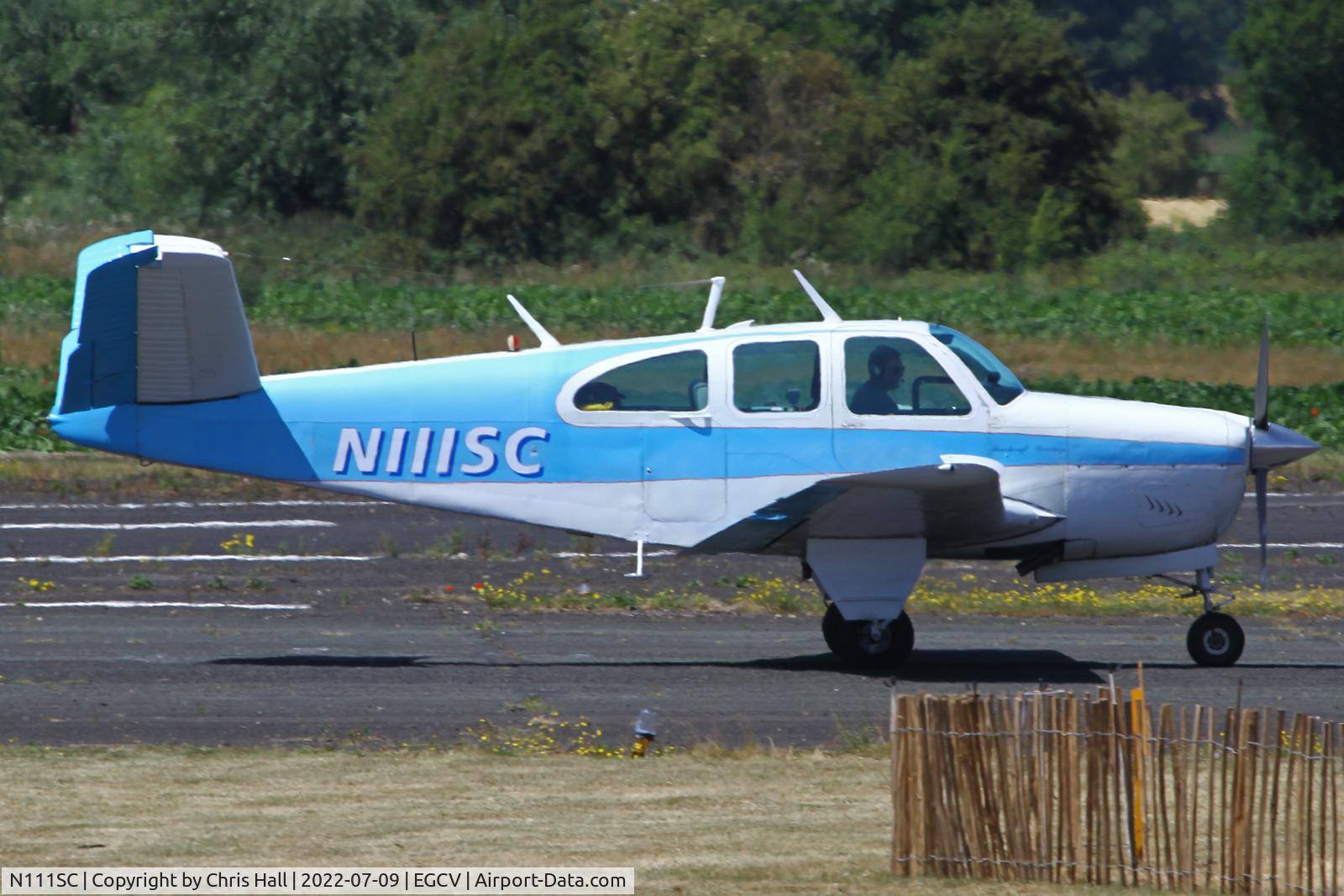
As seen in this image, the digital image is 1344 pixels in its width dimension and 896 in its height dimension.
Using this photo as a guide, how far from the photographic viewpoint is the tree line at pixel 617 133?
42.4m

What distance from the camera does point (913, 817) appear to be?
6527mm

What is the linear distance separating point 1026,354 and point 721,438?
18515mm

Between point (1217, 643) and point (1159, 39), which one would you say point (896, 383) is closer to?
point (1217, 643)

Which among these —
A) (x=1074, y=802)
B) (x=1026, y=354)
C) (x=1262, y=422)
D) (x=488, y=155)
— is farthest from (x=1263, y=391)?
(x=488, y=155)

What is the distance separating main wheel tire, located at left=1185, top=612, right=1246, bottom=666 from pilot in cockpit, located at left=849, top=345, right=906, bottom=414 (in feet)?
8.68

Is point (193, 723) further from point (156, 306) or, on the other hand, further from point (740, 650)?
point (740, 650)

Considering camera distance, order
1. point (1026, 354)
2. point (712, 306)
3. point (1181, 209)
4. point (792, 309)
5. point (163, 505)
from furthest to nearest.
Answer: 1. point (1181, 209)
2. point (792, 309)
3. point (1026, 354)
4. point (163, 505)
5. point (712, 306)

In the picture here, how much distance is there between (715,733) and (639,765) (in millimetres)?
919

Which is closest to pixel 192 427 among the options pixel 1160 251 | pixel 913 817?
pixel 913 817

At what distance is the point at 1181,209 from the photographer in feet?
210

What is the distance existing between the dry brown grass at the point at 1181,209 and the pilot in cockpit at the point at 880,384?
162 feet

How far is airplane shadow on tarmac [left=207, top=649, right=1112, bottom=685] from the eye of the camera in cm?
1121

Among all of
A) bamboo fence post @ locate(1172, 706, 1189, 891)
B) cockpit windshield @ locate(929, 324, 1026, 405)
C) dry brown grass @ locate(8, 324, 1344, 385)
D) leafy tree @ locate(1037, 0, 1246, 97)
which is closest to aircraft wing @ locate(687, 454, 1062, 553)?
cockpit windshield @ locate(929, 324, 1026, 405)

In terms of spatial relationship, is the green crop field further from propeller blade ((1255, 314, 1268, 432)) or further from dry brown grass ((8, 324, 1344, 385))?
propeller blade ((1255, 314, 1268, 432))
